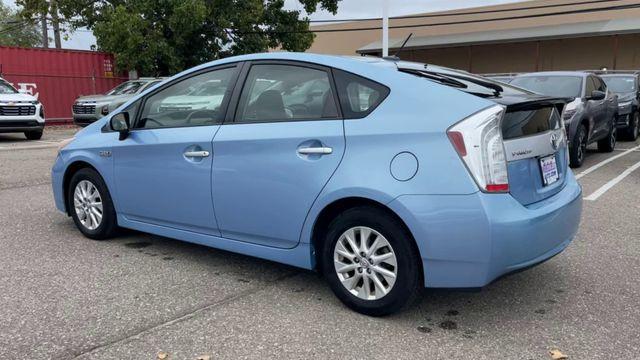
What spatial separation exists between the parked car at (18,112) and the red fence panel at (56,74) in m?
5.01

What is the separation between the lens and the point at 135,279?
13.4ft

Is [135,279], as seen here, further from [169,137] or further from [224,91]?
[224,91]

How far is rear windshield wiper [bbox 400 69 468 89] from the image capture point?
3471 mm

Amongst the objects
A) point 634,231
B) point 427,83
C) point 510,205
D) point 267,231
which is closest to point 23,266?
point 267,231

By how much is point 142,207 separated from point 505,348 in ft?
9.70

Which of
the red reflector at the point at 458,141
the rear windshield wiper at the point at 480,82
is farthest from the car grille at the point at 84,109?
the red reflector at the point at 458,141

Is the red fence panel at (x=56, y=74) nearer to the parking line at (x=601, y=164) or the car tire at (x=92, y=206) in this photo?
the car tire at (x=92, y=206)

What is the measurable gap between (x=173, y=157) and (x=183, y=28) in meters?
18.5

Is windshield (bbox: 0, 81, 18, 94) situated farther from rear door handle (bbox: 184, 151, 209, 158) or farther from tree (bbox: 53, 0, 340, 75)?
rear door handle (bbox: 184, 151, 209, 158)

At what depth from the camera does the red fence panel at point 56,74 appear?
778 inches

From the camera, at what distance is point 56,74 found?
2098 centimetres

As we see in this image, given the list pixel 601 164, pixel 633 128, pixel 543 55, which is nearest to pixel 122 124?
pixel 601 164

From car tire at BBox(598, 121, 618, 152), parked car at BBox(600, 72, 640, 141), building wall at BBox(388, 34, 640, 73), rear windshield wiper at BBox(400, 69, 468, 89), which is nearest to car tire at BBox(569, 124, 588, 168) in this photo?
car tire at BBox(598, 121, 618, 152)

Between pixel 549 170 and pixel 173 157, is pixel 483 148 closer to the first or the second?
pixel 549 170
